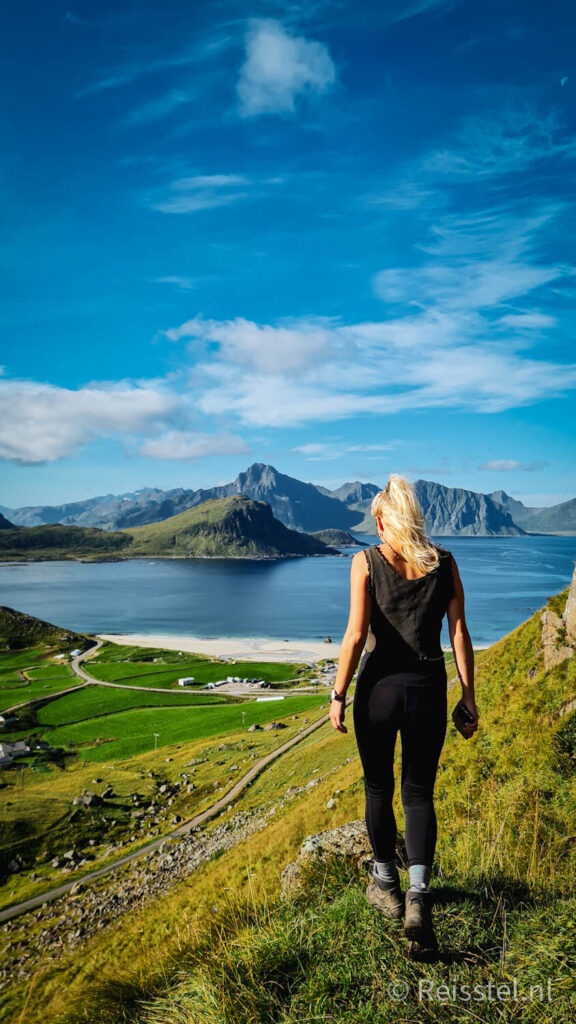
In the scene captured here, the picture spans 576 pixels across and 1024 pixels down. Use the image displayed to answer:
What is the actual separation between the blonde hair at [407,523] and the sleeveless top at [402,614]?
0.12 meters

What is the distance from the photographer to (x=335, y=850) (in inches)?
228

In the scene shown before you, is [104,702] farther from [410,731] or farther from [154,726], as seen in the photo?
[410,731]

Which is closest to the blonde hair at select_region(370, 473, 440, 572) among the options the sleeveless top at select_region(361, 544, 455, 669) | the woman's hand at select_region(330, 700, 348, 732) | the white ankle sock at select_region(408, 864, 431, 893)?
the sleeveless top at select_region(361, 544, 455, 669)

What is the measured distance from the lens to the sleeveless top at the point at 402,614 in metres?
3.90

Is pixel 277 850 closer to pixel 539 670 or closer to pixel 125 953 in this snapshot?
pixel 125 953

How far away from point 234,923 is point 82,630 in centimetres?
13637

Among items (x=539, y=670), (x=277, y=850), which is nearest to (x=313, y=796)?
(x=277, y=850)

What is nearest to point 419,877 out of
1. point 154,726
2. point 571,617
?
point 571,617

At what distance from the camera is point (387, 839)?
13.7 ft

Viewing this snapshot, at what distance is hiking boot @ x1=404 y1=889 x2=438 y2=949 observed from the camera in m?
3.44

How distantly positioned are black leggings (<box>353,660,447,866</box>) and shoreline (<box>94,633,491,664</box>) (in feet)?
297

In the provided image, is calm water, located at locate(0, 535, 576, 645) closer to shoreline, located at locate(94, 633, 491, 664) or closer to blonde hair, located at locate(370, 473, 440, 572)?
shoreline, located at locate(94, 633, 491, 664)

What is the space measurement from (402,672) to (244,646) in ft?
358

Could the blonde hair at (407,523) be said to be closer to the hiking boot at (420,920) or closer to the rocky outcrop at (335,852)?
the hiking boot at (420,920)
